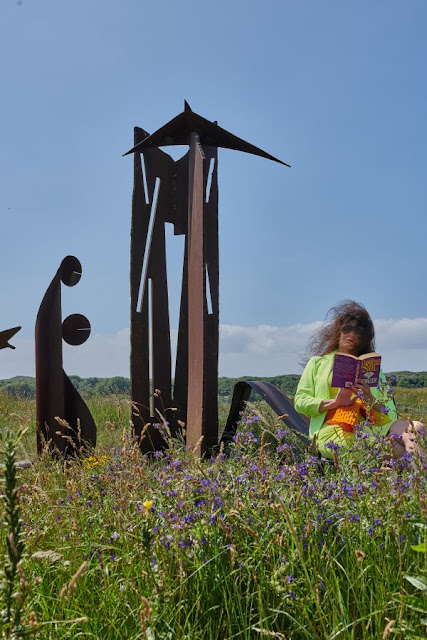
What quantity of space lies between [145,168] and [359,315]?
8.40 feet

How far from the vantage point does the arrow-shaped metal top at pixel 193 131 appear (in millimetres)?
5566

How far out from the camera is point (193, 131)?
223 inches

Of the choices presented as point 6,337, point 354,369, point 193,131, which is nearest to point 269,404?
point 354,369

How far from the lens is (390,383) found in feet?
10.6

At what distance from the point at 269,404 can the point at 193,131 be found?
259cm

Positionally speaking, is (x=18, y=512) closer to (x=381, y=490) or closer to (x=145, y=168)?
(x=381, y=490)

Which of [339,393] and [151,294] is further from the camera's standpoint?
[151,294]

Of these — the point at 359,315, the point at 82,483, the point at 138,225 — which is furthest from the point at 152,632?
the point at 138,225

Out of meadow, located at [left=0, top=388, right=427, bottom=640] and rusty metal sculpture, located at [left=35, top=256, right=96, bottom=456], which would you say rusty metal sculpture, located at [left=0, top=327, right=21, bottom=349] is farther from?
meadow, located at [left=0, top=388, right=427, bottom=640]

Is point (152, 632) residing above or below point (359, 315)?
below

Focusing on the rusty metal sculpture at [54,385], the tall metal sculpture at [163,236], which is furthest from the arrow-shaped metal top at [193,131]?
the rusty metal sculpture at [54,385]

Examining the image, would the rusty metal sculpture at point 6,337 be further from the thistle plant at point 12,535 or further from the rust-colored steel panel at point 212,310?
the thistle plant at point 12,535

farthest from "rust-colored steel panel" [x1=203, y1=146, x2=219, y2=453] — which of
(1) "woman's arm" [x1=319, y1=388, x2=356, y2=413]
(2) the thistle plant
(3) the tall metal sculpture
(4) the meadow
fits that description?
(2) the thistle plant

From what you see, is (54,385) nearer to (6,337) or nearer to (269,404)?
(6,337)
